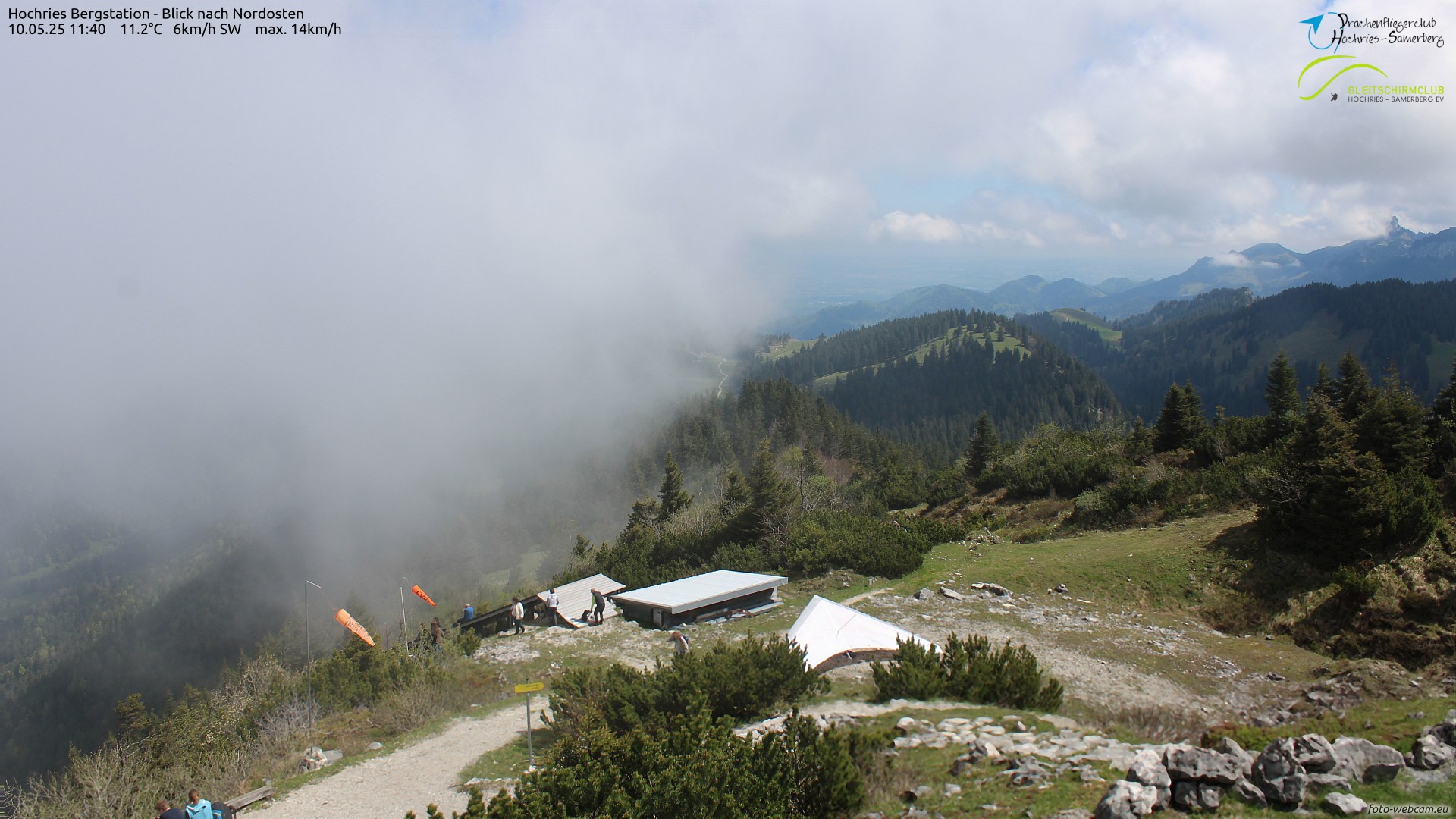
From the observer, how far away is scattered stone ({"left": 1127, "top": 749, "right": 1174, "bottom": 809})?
6.55 meters

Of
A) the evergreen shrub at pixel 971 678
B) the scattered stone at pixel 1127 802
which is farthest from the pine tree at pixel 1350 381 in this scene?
the scattered stone at pixel 1127 802

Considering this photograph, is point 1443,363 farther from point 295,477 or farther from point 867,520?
point 295,477

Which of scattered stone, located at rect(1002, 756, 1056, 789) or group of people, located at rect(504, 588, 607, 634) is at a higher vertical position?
scattered stone, located at rect(1002, 756, 1056, 789)

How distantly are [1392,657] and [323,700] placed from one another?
22.9 m

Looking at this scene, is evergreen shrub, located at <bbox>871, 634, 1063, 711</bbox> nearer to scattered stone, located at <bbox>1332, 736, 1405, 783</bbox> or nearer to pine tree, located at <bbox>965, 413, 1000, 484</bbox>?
scattered stone, located at <bbox>1332, 736, 1405, 783</bbox>

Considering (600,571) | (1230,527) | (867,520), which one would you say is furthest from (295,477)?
(1230,527)

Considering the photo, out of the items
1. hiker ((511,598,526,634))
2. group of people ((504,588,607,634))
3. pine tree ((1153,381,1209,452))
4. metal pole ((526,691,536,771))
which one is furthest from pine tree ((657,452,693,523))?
metal pole ((526,691,536,771))

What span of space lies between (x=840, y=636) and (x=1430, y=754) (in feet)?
31.2

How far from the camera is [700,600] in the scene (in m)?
21.2

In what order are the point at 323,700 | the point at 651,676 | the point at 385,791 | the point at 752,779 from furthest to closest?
the point at 323,700
the point at 651,676
the point at 385,791
the point at 752,779

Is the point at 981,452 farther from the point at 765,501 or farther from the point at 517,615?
the point at 517,615

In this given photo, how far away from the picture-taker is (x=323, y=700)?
667 inches

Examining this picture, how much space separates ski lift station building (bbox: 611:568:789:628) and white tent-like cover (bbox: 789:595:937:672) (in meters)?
6.21

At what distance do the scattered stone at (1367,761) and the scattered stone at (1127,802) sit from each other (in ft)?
5.77
